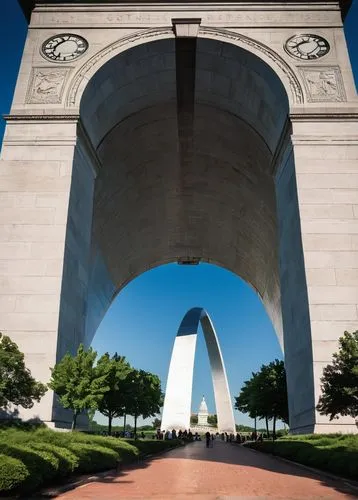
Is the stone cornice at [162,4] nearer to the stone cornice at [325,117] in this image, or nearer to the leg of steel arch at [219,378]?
the stone cornice at [325,117]

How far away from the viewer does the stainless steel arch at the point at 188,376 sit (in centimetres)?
5297

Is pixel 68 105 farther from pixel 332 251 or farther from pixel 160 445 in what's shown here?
pixel 160 445

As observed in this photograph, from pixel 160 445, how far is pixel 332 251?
51.7 ft

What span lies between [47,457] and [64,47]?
2124cm

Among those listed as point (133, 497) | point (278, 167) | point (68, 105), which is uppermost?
point (68, 105)

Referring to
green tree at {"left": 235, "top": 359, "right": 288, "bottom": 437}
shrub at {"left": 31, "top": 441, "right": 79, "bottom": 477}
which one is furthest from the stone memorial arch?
green tree at {"left": 235, "top": 359, "right": 288, "bottom": 437}

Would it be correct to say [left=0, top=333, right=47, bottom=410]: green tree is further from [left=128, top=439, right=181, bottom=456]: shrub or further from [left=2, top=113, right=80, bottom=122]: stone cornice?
[left=2, top=113, right=80, bottom=122]: stone cornice

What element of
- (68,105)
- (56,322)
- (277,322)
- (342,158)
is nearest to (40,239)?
(56,322)

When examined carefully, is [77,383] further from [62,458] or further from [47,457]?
[47,457]

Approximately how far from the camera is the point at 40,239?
2055 centimetres

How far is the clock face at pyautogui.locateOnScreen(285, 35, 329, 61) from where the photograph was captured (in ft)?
79.4

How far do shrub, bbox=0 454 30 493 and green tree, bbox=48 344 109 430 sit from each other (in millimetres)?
7712

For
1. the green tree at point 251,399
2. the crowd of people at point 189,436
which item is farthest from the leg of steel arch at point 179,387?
the green tree at point 251,399

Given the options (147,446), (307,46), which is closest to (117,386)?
(147,446)
